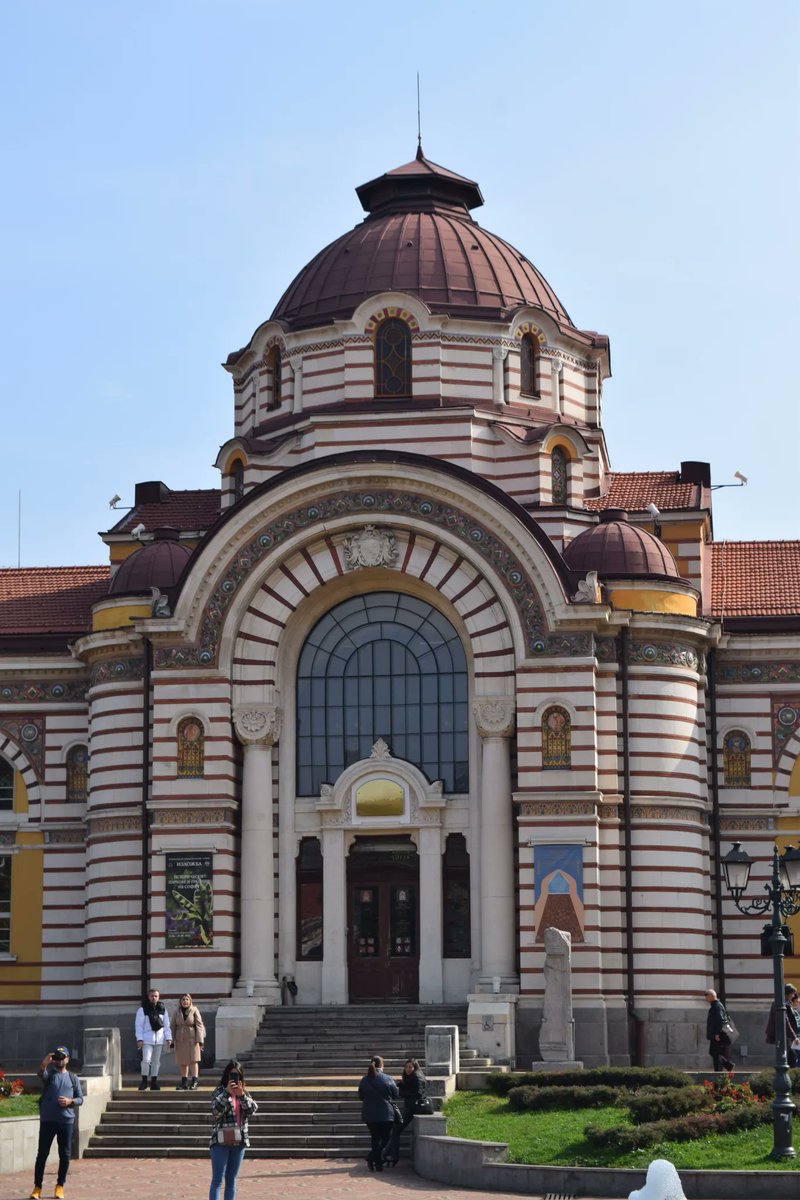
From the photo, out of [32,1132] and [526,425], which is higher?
[526,425]

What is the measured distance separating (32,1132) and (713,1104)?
9.83 m

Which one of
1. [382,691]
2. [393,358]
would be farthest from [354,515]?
[393,358]

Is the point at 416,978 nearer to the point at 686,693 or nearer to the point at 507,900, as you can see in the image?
the point at 507,900

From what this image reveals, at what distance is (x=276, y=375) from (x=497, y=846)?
42.6 ft

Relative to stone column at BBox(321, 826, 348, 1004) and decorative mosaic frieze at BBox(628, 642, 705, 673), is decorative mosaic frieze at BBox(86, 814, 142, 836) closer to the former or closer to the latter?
stone column at BBox(321, 826, 348, 1004)

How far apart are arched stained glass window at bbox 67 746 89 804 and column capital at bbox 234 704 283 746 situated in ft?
15.3

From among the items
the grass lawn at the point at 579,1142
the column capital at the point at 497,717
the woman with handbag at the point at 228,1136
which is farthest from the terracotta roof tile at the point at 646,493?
the woman with handbag at the point at 228,1136

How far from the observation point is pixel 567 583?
39906 mm

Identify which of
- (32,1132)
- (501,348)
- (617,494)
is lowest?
(32,1132)

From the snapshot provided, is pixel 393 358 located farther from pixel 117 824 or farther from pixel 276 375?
pixel 117 824

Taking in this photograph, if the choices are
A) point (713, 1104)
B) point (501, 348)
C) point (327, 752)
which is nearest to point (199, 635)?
point (327, 752)

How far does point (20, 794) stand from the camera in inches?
1730

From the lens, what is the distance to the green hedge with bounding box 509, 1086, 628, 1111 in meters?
30.0

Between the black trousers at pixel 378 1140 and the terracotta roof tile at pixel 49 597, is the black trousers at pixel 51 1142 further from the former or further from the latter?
the terracotta roof tile at pixel 49 597
